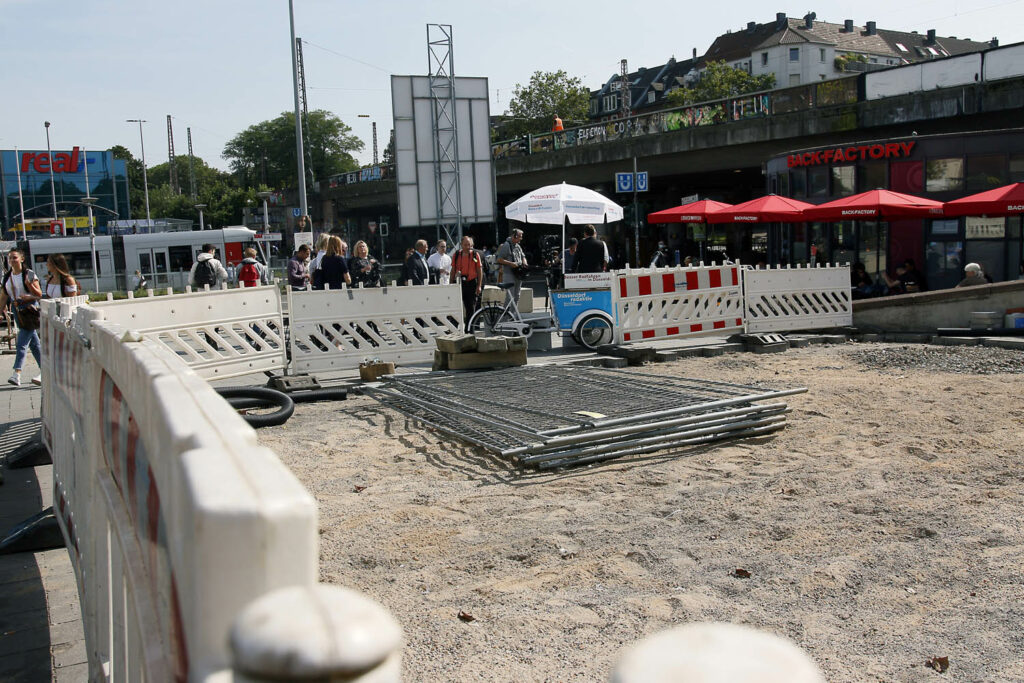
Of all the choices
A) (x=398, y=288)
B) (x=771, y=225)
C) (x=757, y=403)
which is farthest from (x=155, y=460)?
(x=771, y=225)

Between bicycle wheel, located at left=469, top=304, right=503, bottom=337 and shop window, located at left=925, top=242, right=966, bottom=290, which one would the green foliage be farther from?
bicycle wheel, located at left=469, top=304, right=503, bottom=337

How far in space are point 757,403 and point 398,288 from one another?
5.74 metres

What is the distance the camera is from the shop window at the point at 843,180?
24.3 m

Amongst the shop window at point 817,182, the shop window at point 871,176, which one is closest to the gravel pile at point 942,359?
the shop window at point 871,176

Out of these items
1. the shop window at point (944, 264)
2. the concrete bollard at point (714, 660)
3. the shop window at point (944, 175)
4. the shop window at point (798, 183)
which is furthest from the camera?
the shop window at point (798, 183)

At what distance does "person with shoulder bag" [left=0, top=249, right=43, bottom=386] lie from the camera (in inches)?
454

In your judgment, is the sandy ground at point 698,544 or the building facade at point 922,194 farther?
the building facade at point 922,194

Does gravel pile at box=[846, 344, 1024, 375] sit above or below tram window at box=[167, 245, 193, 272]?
below

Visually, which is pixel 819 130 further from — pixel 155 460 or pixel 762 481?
pixel 155 460

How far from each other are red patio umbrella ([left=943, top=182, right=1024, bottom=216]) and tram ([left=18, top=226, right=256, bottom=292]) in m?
25.5

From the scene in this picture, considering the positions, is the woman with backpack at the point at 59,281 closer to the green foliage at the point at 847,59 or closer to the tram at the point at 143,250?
the tram at the point at 143,250

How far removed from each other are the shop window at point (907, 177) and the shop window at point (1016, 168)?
6.66ft

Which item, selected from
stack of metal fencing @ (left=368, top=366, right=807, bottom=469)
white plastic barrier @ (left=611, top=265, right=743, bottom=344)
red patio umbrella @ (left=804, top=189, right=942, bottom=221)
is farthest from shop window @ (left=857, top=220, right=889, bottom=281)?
stack of metal fencing @ (left=368, top=366, right=807, bottom=469)

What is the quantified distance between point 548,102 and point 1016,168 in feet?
248
